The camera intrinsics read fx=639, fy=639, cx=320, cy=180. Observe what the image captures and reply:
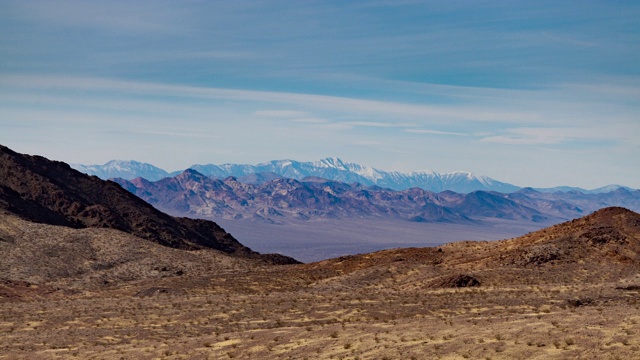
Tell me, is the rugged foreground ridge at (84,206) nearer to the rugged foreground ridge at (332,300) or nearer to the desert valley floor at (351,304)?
the rugged foreground ridge at (332,300)

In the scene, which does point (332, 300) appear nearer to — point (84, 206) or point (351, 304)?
point (351, 304)

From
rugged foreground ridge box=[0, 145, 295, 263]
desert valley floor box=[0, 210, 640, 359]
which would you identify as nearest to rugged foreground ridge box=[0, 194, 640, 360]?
desert valley floor box=[0, 210, 640, 359]

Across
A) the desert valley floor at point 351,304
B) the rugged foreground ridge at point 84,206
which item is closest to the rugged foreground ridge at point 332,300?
the desert valley floor at point 351,304

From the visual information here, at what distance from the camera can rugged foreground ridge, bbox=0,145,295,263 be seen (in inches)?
4611

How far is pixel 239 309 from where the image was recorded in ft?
163

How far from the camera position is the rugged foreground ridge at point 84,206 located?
117 meters

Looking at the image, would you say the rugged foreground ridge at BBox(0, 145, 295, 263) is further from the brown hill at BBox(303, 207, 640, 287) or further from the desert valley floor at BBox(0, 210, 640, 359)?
the brown hill at BBox(303, 207, 640, 287)

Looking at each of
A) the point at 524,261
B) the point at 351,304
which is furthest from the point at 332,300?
the point at 524,261

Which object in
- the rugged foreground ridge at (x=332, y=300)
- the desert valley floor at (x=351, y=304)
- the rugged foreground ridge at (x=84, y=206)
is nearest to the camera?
the desert valley floor at (x=351, y=304)

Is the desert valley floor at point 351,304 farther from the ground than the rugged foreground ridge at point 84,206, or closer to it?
closer to it

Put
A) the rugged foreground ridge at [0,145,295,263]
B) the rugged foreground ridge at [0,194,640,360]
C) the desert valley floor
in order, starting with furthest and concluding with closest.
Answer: the rugged foreground ridge at [0,145,295,263] < the rugged foreground ridge at [0,194,640,360] < the desert valley floor

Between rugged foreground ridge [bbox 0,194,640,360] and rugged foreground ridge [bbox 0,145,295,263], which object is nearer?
rugged foreground ridge [bbox 0,194,640,360]

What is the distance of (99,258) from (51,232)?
11.6 metres

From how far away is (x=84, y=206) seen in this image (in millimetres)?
129000
